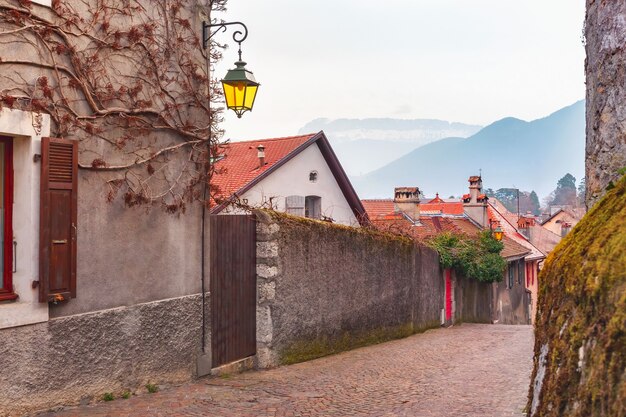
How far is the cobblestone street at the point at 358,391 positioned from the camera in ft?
20.3

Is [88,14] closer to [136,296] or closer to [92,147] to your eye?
[92,147]

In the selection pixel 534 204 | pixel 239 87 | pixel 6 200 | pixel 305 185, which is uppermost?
pixel 534 204

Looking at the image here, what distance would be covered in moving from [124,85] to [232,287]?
2906 millimetres

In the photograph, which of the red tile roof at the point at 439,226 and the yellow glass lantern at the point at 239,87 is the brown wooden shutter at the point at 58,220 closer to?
the yellow glass lantern at the point at 239,87

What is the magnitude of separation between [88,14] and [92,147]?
4.14 ft

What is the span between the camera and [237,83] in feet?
24.9

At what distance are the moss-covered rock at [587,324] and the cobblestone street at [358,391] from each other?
4.02 meters

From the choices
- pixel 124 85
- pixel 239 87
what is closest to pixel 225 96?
pixel 239 87

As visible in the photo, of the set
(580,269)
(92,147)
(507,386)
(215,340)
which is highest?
Result: (92,147)

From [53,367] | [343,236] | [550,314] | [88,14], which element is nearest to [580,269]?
[550,314]

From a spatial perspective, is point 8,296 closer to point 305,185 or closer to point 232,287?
point 232,287

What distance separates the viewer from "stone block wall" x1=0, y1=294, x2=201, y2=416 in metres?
5.27

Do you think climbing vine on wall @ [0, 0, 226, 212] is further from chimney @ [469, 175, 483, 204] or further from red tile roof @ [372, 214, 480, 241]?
chimney @ [469, 175, 483, 204]

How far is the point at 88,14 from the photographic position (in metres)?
6.06
